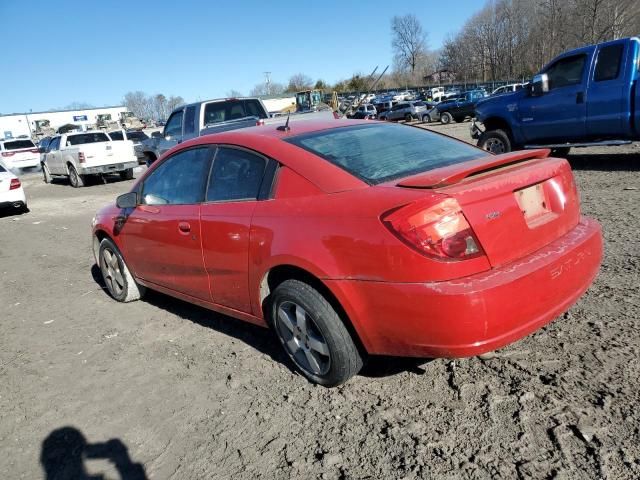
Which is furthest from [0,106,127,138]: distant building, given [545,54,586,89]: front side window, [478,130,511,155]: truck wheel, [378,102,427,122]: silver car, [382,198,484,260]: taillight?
[382,198,484,260]: taillight

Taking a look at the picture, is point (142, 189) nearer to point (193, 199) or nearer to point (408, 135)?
point (193, 199)

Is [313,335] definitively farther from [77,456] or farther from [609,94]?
[609,94]

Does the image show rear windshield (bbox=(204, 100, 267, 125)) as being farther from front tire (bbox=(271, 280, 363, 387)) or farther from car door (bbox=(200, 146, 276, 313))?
front tire (bbox=(271, 280, 363, 387))

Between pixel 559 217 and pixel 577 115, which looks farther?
pixel 577 115

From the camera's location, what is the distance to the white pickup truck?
15836mm

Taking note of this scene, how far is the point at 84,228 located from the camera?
31.3 feet

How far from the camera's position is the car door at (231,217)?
10.4ft

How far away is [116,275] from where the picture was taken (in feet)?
16.3

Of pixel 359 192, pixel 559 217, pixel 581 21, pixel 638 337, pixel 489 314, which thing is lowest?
pixel 638 337

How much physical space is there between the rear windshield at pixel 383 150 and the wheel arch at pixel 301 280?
63 cm

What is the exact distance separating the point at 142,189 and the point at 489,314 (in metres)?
3.25

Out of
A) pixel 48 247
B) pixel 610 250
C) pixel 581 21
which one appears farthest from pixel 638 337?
pixel 581 21

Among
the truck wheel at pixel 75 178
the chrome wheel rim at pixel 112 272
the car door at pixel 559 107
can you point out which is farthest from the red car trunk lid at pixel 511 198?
the truck wheel at pixel 75 178

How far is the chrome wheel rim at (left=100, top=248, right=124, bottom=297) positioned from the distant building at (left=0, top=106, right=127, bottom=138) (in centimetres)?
7460
